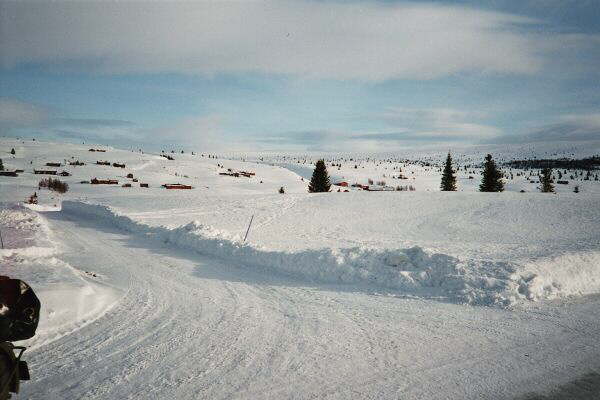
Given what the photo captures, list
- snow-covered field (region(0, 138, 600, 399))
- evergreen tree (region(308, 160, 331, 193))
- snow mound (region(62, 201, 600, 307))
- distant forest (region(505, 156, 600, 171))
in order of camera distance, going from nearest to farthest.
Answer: snow-covered field (region(0, 138, 600, 399)) < snow mound (region(62, 201, 600, 307)) < evergreen tree (region(308, 160, 331, 193)) < distant forest (region(505, 156, 600, 171))

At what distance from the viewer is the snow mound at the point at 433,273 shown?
26.0 feet

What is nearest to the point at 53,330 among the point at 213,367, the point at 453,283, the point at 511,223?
the point at 213,367

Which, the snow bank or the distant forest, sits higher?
the distant forest

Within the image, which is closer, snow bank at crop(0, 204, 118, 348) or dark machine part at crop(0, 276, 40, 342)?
dark machine part at crop(0, 276, 40, 342)

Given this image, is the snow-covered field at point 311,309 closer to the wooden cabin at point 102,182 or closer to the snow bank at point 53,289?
the snow bank at point 53,289

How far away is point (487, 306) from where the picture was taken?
7449 mm

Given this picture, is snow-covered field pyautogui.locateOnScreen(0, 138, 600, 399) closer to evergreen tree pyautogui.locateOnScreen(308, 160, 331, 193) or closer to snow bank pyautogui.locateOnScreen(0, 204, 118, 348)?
snow bank pyautogui.locateOnScreen(0, 204, 118, 348)

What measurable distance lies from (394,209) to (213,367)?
16.9 metres

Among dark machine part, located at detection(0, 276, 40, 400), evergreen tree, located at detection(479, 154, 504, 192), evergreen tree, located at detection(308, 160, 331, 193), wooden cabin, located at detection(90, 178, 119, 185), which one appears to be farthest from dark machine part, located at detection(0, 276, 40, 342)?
evergreen tree, located at detection(479, 154, 504, 192)

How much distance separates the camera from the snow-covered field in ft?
15.4

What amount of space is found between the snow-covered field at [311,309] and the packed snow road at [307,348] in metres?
0.03

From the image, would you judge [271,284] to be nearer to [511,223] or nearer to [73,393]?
[73,393]

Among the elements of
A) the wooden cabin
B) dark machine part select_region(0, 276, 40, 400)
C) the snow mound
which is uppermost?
dark machine part select_region(0, 276, 40, 400)

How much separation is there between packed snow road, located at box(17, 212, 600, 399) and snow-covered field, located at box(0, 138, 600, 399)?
3cm
